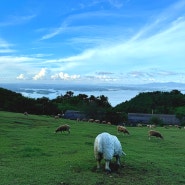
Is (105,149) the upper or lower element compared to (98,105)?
lower

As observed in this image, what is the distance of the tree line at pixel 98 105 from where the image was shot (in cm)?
6750

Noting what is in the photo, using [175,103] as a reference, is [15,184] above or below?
below

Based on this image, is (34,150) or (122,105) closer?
(34,150)

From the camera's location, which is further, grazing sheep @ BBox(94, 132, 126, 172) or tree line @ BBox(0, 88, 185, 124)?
tree line @ BBox(0, 88, 185, 124)

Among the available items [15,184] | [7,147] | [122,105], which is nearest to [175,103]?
[122,105]

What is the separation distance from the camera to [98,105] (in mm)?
86688

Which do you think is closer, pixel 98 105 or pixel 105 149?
pixel 105 149

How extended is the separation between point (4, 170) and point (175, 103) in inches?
3939

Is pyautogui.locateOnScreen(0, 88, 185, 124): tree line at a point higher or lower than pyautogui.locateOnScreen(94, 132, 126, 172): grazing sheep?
higher

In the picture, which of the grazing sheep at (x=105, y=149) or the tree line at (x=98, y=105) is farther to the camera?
the tree line at (x=98, y=105)

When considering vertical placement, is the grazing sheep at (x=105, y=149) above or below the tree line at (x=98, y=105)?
below

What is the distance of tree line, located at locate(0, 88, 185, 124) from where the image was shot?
221ft

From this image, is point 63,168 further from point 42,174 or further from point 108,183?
point 108,183

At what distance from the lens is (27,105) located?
Result: 67.4 m
